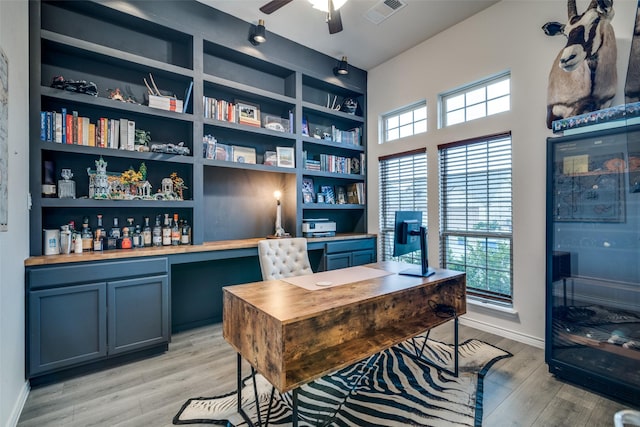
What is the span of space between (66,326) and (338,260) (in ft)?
9.08

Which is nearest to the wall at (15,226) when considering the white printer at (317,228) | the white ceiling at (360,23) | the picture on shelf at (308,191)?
the white ceiling at (360,23)

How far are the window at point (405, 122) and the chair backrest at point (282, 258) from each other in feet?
7.79

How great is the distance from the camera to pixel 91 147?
2494mm

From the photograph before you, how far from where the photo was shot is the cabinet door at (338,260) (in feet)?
12.6

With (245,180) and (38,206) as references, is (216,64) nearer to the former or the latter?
(245,180)

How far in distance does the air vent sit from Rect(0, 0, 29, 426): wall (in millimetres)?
2929

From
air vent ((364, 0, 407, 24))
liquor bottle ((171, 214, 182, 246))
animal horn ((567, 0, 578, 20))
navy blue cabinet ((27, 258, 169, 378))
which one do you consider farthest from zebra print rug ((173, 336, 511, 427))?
air vent ((364, 0, 407, 24))

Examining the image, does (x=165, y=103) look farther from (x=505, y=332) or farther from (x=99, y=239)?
(x=505, y=332)

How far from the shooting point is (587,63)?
2303mm

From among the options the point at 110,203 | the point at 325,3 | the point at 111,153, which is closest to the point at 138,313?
the point at 110,203

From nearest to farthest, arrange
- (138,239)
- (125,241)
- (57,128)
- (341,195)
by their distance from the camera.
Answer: (57,128) < (125,241) < (138,239) < (341,195)

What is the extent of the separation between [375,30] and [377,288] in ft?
10.2

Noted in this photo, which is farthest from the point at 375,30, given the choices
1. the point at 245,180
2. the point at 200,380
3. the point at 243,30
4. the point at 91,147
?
the point at 200,380

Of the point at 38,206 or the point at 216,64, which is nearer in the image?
the point at 38,206
